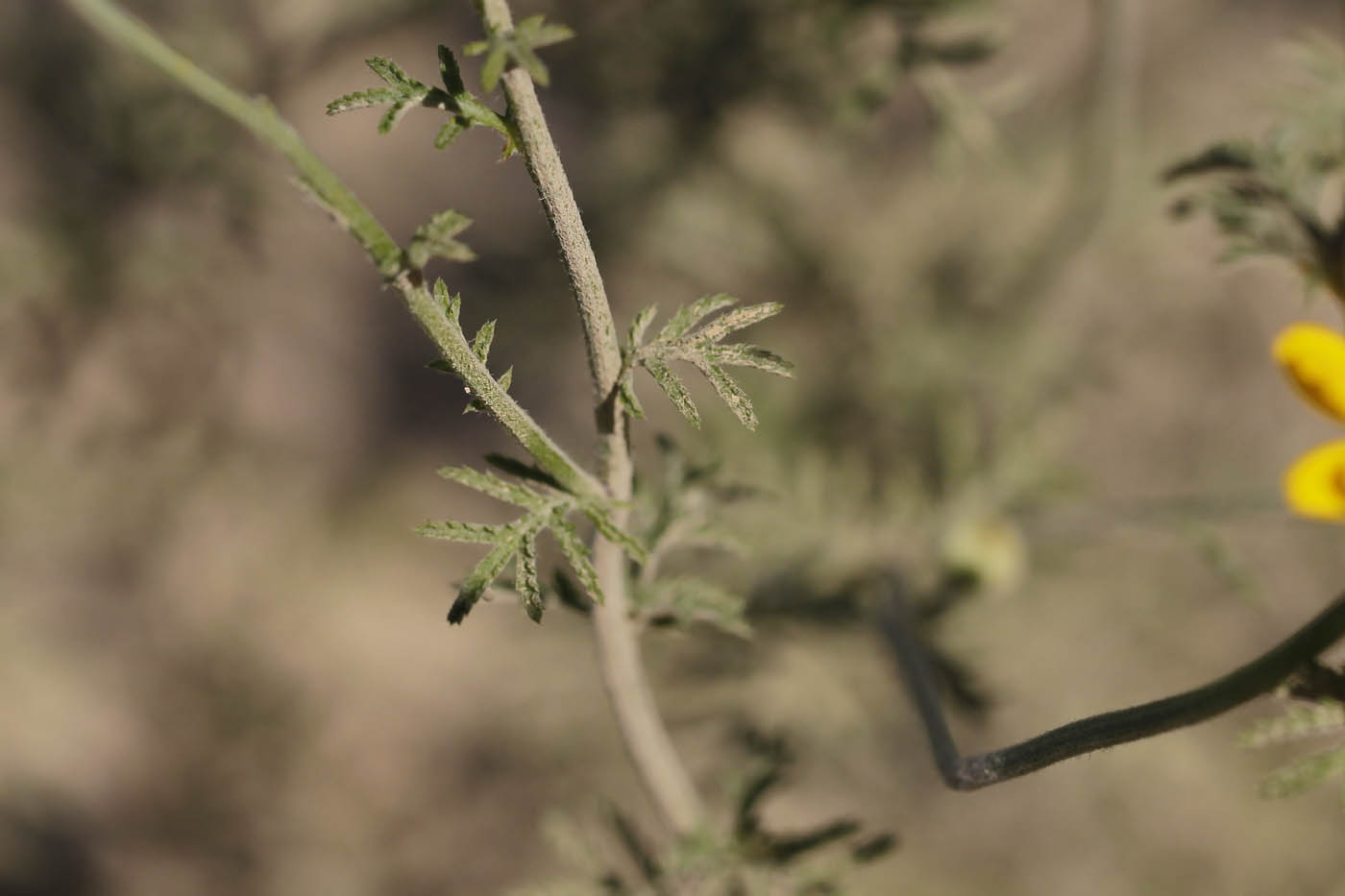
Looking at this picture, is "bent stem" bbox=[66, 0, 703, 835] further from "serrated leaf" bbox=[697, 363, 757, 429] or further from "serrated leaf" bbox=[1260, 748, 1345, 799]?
"serrated leaf" bbox=[1260, 748, 1345, 799]

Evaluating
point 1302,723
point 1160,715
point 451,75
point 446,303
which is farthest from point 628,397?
point 1302,723

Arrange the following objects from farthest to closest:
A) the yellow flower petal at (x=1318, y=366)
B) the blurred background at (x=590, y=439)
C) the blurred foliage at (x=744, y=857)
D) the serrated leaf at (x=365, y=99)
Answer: the blurred background at (x=590, y=439) < the blurred foliage at (x=744, y=857) < the yellow flower petal at (x=1318, y=366) < the serrated leaf at (x=365, y=99)

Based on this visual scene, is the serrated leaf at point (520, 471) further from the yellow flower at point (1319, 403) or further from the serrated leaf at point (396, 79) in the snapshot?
the yellow flower at point (1319, 403)

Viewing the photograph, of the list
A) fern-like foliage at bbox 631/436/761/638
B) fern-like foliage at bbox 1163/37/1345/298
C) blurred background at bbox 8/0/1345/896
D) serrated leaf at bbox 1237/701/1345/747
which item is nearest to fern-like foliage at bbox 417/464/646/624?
fern-like foliage at bbox 631/436/761/638

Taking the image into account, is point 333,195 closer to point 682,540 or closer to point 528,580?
point 528,580

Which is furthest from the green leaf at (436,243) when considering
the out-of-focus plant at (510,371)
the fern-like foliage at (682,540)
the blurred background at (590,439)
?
the blurred background at (590,439)

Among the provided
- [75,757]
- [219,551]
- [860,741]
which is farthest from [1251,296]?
[75,757]
